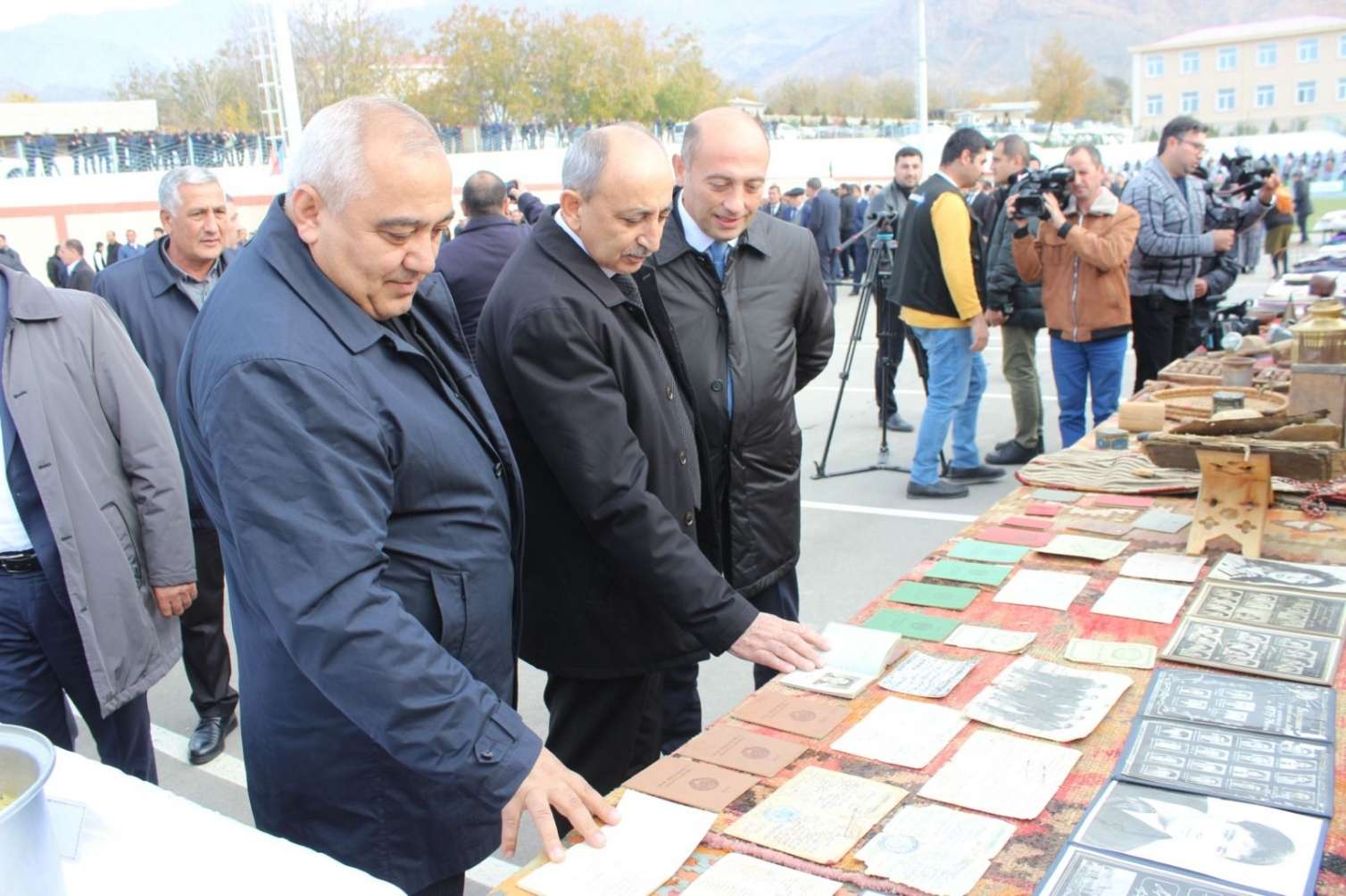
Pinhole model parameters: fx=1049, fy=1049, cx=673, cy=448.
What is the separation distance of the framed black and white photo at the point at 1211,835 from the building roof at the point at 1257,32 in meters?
80.6

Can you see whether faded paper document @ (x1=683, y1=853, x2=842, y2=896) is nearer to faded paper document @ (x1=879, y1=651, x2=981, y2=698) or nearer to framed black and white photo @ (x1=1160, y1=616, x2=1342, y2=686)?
faded paper document @ (x1=879, y1=651, x2=981, y2=698)

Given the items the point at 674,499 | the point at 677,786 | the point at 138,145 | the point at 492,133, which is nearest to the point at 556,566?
the point at 674,499

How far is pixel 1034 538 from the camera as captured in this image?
257cm

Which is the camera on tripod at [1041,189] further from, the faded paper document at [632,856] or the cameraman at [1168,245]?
the faded paper document at [632,856]

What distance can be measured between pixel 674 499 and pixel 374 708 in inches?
37.5

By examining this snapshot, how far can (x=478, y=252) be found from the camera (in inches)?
182

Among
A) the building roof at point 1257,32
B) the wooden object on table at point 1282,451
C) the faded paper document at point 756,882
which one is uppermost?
the building roof at point 1257,32

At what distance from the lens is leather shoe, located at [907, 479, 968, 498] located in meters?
5.64

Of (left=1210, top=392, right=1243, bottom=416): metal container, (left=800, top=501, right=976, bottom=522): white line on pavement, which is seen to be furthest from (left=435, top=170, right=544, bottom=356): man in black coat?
(left=1210, top=392, right=1243, bottom=416): metal container

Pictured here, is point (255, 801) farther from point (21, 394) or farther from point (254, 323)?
point (21, 394)

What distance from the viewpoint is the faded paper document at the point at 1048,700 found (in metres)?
1.64

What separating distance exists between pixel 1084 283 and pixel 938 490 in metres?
→ 1.29

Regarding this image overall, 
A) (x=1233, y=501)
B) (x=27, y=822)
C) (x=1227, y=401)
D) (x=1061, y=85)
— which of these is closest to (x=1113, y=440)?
(x=1227, y=401)

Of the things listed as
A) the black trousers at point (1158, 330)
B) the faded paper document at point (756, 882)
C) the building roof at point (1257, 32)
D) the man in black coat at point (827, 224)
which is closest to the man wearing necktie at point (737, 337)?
the faded paper document at point (756, 882)
